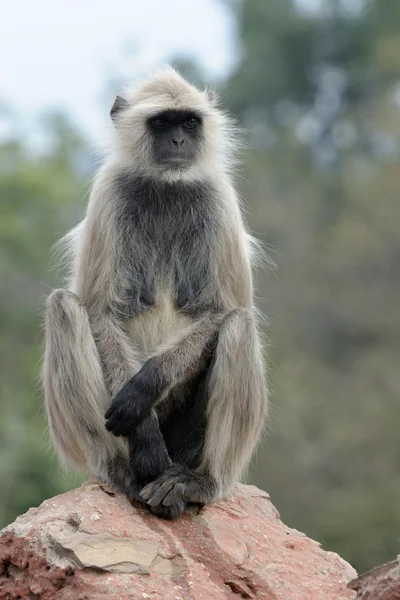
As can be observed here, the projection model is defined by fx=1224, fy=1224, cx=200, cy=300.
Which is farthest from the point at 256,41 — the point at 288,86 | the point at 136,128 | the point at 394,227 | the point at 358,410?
the point at 136,128

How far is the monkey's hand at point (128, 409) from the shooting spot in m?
6.64

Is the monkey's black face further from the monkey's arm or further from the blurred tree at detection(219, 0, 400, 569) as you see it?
the blurred tree at detection(219, 0, 400, 569)

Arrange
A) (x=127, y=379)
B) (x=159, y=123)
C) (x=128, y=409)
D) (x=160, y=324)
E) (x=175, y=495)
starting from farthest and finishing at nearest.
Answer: (x=159, y=123)
(x=160, y=324)
(x=127, y=379)
(x=128, y=409)
(x=175, y=495)

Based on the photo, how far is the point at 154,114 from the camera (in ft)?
25.0

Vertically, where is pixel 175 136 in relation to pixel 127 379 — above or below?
above

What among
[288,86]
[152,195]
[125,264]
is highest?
[288,86]

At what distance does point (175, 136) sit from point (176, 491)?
2.29 metres

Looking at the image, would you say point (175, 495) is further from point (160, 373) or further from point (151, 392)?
point (160, 373)

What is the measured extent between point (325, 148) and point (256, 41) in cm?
948

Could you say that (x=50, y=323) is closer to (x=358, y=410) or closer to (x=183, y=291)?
(x=183, y=291)

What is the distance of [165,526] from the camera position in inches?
254

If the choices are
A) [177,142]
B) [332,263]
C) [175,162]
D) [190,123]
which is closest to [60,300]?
[175,162]

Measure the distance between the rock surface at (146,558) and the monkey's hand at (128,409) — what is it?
343mm

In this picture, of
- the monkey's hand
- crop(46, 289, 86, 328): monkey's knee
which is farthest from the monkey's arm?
crop(46, 289, 86, 328): monkey's knee
